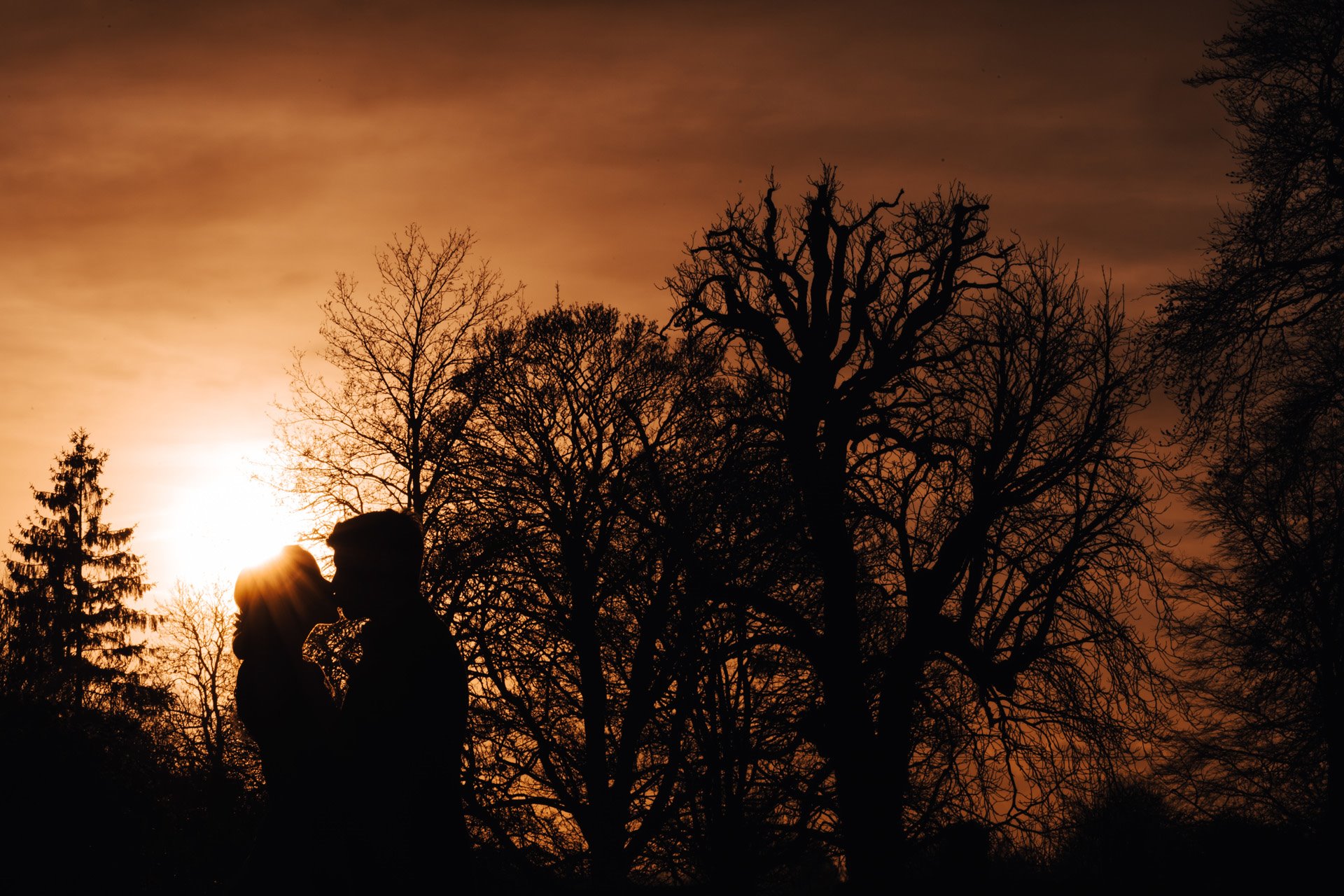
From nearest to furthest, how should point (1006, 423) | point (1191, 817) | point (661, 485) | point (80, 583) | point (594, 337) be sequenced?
1. point (661, 485)
2. point (1006, 423)
3. point (594, 337)
4. point (1191, 817)
5. point (80, 583)

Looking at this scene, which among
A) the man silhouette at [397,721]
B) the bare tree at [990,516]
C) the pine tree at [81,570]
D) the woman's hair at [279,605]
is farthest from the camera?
the pine tree at [81,570]

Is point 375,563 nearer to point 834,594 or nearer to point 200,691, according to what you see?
point 834,594

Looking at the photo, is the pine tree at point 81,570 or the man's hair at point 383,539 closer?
the man's hair at point 383,539

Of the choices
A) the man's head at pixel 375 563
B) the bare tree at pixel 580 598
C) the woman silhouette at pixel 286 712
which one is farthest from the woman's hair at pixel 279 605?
the bare tree at pixel 580 598

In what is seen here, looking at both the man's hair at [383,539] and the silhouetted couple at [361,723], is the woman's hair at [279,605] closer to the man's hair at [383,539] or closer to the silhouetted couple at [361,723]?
the silhouetted couple at [361,723]

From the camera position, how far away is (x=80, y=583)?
3888cm

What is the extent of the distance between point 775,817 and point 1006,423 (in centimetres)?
1211

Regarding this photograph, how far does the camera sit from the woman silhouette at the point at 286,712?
3.13 m

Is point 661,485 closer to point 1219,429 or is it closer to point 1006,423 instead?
point 1219,429

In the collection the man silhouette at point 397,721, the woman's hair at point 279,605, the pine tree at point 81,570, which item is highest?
the pine tree at point 81,570

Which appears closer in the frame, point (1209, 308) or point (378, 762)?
point (378, 762)

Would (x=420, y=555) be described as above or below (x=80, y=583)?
below

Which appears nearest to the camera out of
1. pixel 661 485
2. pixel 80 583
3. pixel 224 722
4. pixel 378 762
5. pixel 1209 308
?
pixel 378 762

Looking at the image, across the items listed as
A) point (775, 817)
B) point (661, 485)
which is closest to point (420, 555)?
point (661, 485)
